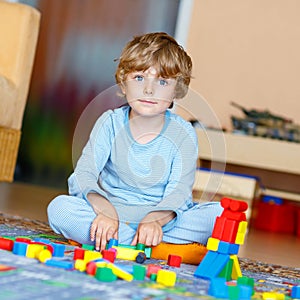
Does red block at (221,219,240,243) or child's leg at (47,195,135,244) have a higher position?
red block at (221,219,240,243)

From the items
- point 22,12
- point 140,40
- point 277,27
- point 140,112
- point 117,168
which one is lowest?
point 117,168

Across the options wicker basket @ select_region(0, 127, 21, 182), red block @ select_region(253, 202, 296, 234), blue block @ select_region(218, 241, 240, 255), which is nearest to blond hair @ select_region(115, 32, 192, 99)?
blue block @ select_region(218, 241, 240, 255)

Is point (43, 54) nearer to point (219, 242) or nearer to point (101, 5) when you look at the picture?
point (101, 5)

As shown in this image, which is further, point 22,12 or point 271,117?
point 271,117

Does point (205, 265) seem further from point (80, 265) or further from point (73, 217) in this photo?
point (73, 217)

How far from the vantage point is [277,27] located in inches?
141

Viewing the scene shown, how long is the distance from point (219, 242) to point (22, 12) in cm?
152

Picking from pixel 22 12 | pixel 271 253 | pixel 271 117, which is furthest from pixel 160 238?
pixel 271 117

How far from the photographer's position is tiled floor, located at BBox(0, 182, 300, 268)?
6.72 feet

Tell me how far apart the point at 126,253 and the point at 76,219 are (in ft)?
0.62

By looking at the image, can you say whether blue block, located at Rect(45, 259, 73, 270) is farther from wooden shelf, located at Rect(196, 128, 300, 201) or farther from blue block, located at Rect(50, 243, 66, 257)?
wooden shelf, located at Rect(196, 128, 300, 201)

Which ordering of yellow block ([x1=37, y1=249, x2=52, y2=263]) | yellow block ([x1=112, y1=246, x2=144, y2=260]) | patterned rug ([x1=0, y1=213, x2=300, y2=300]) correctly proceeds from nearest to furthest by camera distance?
patterned rug ([x1=0, y1=213, x2=300, y2=300]) < yellow block ([x1=37, y1=249, x2=52, y2=263]) < yellow block ([x1=112, y1=246, x2=144, y2=260])

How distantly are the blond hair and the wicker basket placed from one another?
0.93 m

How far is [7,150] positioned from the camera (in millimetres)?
2418
